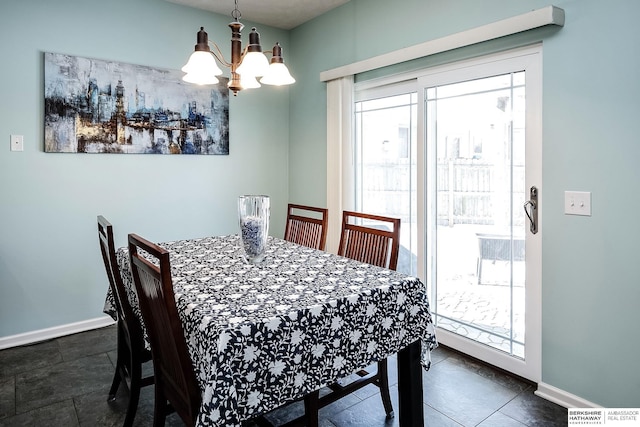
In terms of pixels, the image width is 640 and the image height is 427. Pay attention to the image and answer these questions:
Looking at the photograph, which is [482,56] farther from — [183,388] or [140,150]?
[140,150]

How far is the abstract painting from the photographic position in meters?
3.10

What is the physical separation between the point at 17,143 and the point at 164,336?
2373mm

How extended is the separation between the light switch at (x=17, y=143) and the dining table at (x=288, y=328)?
1.58 meters

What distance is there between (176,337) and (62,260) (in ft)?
7.82

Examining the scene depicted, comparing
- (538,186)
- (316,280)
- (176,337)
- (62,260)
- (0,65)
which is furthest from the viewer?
(62,260)

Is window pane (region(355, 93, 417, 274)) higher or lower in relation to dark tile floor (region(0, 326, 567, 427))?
higher

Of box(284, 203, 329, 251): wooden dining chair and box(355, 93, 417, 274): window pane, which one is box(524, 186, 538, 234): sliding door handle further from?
box(284, 203, 329, 251): wooden dining chair

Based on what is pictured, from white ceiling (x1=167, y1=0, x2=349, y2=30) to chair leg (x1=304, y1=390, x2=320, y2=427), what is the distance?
312 centimetres

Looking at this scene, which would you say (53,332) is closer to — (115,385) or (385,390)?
(115,385)

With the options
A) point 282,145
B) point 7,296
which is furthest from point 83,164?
point 282,145

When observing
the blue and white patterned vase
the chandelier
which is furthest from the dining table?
the chandelier

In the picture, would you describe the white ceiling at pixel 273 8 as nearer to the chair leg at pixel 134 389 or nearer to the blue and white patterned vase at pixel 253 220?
the blue and white patterned vase at pixel 253 220

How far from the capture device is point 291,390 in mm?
1369

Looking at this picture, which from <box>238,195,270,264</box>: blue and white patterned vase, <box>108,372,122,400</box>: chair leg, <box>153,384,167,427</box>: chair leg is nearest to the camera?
<box>153,384,167,427</box>: chair leg
